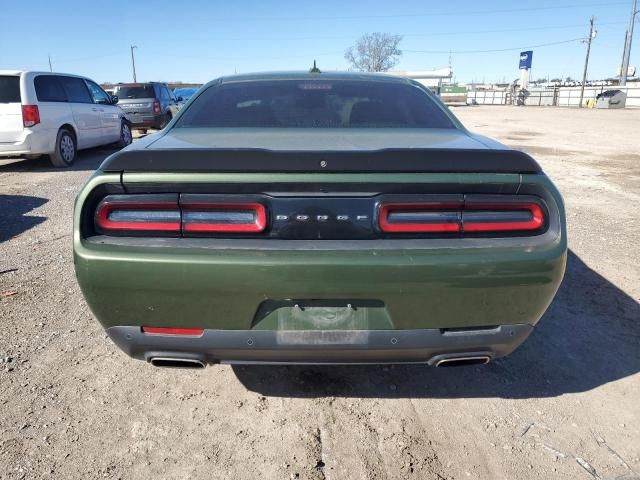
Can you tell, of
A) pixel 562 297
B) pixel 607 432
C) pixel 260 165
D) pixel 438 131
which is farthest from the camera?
pixel 562 297

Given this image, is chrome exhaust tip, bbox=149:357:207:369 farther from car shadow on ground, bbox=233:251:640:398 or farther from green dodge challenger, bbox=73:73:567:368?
car shadow on ground, bbox=233:251:640:398

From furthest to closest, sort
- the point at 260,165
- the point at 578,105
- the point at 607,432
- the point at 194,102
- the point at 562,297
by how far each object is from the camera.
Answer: the point at 578,105, the point at 562,297, the point at 194,102, the point at 607,432, the point at 260,165

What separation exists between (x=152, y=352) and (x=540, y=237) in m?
1.69

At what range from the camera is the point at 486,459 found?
2113 mm

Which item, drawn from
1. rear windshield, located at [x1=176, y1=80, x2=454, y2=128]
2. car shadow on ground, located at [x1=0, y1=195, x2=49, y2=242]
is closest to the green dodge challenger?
rear windshield, located at [x1=176, y1=80, x2=454, y2=128]

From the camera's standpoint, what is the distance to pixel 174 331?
6.50 ft

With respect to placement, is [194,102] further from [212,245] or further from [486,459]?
[486,459]

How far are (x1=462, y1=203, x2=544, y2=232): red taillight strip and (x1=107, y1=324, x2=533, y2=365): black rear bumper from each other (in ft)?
1.37

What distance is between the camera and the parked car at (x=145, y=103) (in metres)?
15.4

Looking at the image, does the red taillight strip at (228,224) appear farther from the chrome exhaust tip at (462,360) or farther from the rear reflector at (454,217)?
the chrome exhaust tip at (462,360)

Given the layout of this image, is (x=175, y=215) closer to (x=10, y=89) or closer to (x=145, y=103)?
(x=10, y=89)

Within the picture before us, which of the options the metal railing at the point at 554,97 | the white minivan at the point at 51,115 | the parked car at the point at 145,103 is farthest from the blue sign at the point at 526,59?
the white minivan at the point at 51,115

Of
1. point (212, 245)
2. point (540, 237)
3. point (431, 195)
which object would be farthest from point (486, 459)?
point (212, 245)

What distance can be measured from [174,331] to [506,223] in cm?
144
